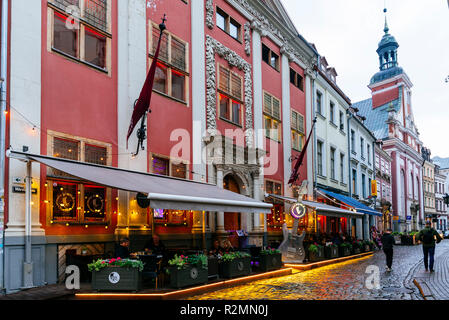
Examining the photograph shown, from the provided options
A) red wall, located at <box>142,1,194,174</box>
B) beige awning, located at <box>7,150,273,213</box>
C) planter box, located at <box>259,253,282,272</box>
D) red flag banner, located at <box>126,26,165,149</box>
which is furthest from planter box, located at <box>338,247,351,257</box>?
red flag banner, located at <box>126,26,165,149</box>

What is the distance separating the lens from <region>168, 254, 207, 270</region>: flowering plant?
10.1 metres

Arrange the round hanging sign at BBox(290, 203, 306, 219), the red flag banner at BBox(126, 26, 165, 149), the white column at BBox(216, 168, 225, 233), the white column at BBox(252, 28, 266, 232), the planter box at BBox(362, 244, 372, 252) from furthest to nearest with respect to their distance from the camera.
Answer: the planter box at BBox(362, 244, 372, 252)
the white column at BBox(252, 28, 266, 232)
the round hanging sign at BBox(290, 203, 306, 219)
the white column at BBox(216, 168, 225, 233)
the red flag banner at BBox(126, 26, 165, 149)

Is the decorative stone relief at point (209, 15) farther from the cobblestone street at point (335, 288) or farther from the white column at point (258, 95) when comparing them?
the cobblestone street at point (335, 288)

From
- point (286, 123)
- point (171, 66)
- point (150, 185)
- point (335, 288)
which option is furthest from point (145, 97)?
point (286, 123)

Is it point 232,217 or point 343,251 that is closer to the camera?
point 232,217

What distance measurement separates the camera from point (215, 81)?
17.5 meters

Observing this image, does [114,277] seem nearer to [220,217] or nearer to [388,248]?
[220,217]

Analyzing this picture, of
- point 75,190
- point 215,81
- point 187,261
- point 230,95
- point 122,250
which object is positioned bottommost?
point 187,261

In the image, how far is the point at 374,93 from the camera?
2445 inches

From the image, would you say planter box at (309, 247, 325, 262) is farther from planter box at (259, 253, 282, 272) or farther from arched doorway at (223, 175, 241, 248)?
planter box at (259, 253, 282, 272)

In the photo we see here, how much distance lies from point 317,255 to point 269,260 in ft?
15.0

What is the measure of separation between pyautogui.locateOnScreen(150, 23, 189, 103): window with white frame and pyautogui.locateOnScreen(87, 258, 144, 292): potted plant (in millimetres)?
6639

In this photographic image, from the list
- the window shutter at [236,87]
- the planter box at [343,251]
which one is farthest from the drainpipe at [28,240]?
the planter box at [343,251]
